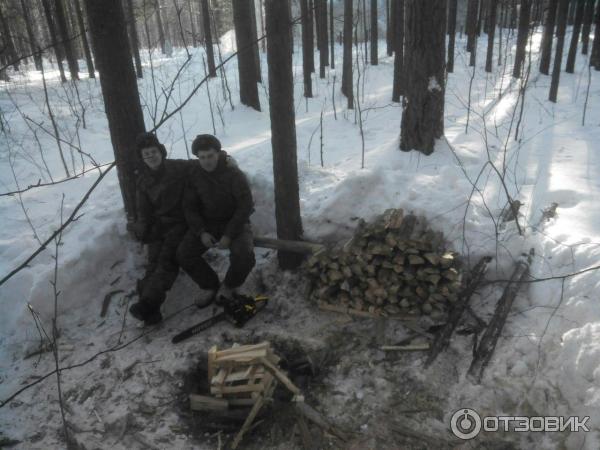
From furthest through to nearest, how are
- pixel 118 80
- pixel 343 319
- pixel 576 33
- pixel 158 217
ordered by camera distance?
pixel 576 33 < pixel 158 217 < pixel 118 80 < pixel 343 319

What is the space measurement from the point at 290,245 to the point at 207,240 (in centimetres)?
85

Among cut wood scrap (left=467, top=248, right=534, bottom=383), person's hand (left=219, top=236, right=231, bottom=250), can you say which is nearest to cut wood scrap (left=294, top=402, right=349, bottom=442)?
cut wood scrap (left=467, top=248, right=534, bottom=383)

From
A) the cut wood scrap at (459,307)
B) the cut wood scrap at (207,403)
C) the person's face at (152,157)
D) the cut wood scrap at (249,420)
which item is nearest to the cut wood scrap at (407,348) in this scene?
the cut wood scrap at (459,307)

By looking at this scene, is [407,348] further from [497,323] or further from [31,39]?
[31,39]

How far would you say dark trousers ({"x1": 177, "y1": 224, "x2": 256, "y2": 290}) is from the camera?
4.13 metres

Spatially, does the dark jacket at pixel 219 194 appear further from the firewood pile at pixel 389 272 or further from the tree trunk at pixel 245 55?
the tree trunk at pixel 245 55

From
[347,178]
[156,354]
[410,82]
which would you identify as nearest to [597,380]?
[347,178]

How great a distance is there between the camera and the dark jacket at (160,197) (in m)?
4.20

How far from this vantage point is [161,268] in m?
4.13

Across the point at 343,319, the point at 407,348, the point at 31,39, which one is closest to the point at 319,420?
the point at 407,348

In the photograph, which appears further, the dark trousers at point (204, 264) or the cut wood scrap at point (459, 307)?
the dark trousers at point (204, 264)

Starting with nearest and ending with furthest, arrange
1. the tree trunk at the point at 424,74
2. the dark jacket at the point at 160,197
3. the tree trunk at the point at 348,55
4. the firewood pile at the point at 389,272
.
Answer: the firewood pile at the point at 389,272
the dark jacket at the point at 160,197
the tree trunk at the point at 424,74
the tree trunk at the point at 348,55

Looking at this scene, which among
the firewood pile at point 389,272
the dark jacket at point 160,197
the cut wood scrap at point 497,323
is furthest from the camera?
the dark jacket at point 160,197

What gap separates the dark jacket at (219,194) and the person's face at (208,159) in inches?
2.8
